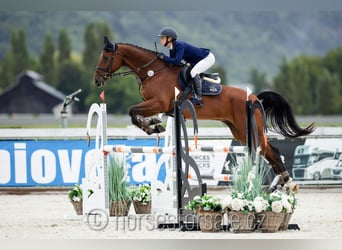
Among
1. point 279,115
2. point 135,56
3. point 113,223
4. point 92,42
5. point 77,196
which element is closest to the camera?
point 113,223

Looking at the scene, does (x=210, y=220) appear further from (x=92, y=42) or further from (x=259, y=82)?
(x=259, y=82)

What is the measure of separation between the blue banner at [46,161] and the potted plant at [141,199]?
3.07 metres

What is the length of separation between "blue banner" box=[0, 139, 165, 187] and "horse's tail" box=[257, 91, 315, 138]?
2.35 meters

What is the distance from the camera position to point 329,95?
50.1 metres

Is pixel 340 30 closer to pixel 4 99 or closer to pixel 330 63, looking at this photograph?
pixel 330 63

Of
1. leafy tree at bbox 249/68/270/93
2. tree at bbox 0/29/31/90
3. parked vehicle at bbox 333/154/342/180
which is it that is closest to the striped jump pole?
→ parked vehicle at bbox 333/154/342/180

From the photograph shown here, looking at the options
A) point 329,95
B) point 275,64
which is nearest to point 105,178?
point 329,95

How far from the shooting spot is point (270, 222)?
7.00 m

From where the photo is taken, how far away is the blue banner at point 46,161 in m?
11.7

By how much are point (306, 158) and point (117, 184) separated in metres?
4.47

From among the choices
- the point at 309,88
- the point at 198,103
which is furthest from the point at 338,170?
the point at 309,88

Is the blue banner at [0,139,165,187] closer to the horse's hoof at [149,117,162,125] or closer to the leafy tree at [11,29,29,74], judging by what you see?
the horse's hoof at [149,117,162,125]

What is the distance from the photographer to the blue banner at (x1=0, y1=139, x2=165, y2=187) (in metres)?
11.7

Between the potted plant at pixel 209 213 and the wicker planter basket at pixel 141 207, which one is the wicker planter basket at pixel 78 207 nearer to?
the wicker planter basket at pixel 141 207
